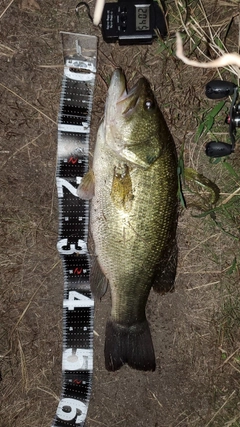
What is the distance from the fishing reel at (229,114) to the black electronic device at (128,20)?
64cm

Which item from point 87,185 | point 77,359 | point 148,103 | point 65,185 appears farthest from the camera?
point 77,359

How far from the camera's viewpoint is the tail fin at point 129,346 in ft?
10.3

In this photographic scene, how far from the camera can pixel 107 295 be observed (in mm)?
3447

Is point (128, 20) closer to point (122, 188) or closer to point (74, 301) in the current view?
point (122, 188)

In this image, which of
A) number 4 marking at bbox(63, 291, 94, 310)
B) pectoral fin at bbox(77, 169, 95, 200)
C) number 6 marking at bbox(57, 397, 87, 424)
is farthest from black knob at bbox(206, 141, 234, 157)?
number 6 marking at bbox(57, 397, 87, 424)

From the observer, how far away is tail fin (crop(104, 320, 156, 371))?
3.14 meters

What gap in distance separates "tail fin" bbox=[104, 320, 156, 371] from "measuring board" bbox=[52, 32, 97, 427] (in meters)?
0.28

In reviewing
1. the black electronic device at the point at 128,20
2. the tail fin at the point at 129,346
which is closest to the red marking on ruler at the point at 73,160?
the black electronic device at the point at 128,20

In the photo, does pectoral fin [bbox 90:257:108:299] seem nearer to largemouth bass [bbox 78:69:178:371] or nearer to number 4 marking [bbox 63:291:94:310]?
largemouth bass [bbox 78:69:178:371]

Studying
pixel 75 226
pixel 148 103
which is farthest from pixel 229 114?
pixel 75 226

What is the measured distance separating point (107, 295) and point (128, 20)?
2122 mm

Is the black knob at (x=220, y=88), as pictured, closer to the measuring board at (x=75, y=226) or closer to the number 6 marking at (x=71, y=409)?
the measuring board at (x=75, y=226)

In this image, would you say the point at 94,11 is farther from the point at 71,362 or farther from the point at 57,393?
the point at 57,393

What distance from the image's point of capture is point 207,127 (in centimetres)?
334
